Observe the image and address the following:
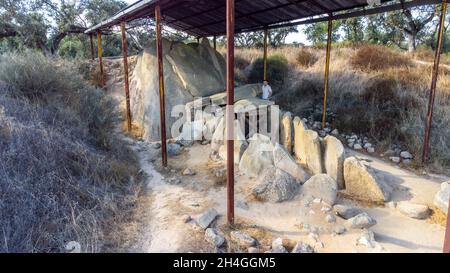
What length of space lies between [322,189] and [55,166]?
3.59 meters

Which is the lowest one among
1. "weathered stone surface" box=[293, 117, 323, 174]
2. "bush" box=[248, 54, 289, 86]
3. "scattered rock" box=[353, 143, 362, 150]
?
"scattered rock" box=[353, 143, 362, 150]

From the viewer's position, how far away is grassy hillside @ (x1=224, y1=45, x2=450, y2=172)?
244 inches

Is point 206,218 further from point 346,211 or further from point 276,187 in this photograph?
point 346,211

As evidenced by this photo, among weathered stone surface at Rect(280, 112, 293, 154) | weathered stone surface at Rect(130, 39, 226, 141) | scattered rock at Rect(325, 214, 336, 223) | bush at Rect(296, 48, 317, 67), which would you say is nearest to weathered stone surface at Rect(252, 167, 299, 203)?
scattered rock at Rect(325, 214, 336, 223)

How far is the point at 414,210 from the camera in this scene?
3.74 metres

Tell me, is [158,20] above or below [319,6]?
below

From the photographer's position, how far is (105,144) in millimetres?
5270

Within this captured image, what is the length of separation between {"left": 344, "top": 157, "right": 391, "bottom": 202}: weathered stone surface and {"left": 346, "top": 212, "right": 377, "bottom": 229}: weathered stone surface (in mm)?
726

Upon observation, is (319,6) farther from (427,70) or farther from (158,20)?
(427,70)

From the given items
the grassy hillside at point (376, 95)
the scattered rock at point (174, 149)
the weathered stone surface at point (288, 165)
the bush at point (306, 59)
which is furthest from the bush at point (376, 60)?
the scattered rock at point (174, 149)

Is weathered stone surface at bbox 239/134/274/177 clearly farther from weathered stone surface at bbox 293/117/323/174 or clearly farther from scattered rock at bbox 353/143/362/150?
scattered rock at bbox 353/143/362/150

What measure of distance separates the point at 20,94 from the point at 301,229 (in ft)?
16.4

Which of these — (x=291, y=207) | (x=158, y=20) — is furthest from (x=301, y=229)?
(x=158, y=20)

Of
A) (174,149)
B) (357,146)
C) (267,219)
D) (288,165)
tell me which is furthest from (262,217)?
(357,146)
